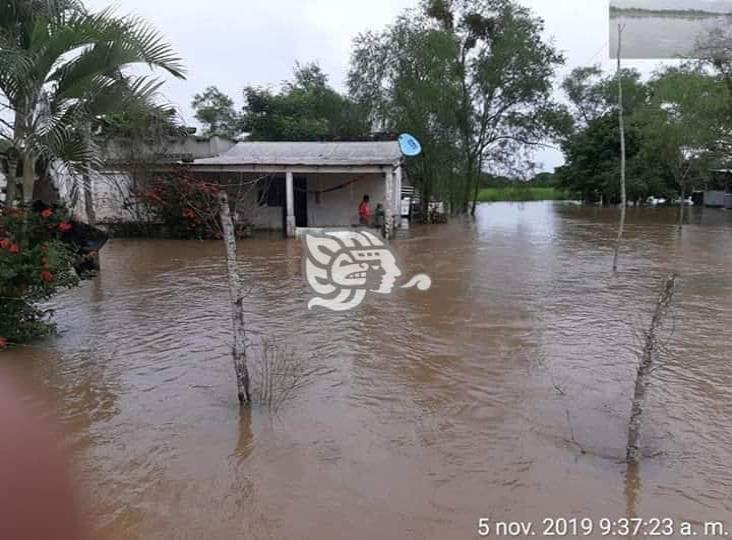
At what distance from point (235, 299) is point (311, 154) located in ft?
53.5

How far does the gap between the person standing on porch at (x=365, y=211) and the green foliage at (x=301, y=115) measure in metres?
11.2

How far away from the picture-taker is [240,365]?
15.3 ft

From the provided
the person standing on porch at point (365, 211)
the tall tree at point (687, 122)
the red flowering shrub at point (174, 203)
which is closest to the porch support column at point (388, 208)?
the person standing on porch at point (365, 211)

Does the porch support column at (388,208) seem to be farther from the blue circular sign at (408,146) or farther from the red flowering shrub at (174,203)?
the red flowering shrub at (174,203)

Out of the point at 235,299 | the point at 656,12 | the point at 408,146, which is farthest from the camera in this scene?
the point at 408,146

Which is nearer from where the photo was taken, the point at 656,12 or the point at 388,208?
the point at 656,12

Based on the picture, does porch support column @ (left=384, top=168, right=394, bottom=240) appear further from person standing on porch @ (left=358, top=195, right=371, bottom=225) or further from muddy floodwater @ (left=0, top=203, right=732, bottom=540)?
muddy floodwater @ (left=0, top=203, right=732, bottom=540)

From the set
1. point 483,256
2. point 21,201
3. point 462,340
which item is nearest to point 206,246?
point 483,256

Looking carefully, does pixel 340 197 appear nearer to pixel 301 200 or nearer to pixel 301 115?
pixel 301 200

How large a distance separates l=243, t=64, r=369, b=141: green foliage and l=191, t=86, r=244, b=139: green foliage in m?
1.49

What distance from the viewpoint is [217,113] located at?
36.0m

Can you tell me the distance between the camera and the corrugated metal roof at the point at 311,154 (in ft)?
56.5

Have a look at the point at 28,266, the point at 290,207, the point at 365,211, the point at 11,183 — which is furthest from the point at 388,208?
the point at 28,266

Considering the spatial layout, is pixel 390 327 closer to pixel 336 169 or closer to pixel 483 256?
pixel 483 256
